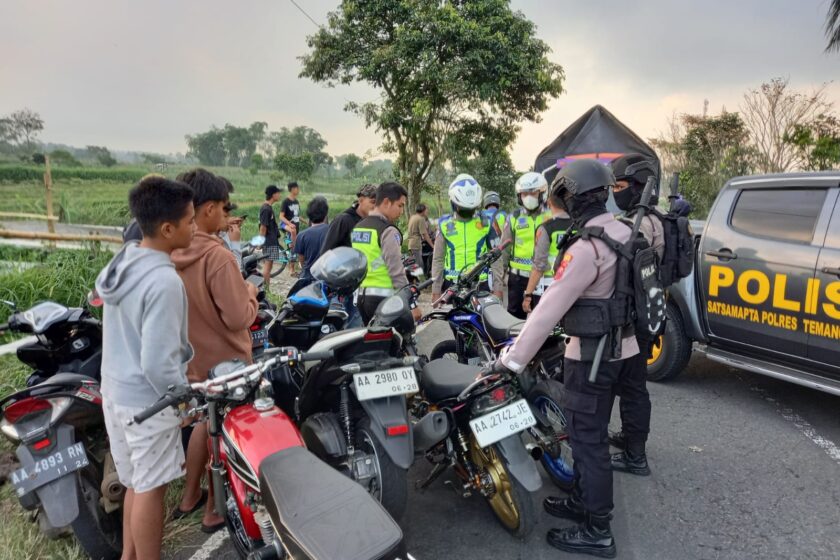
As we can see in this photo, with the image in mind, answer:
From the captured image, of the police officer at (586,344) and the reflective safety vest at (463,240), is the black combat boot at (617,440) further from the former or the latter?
the reflective safety vest at (463,240)

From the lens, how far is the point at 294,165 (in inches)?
1049

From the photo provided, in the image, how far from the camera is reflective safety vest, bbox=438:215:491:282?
443 centimetres

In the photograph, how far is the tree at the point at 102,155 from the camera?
1035 cm

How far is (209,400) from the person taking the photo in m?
1.93

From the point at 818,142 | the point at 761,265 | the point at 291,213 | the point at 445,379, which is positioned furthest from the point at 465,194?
the point at 818,142

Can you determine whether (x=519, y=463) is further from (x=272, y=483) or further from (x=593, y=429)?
(x=272, y=483)

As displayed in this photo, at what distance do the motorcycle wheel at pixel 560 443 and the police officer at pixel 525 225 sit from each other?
1.87m

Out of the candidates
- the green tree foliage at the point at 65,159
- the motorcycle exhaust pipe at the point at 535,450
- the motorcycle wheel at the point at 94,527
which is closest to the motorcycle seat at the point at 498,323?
the motorcycle exhaust pipe at the point at 535,450

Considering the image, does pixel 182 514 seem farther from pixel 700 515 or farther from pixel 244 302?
pixel 700 515

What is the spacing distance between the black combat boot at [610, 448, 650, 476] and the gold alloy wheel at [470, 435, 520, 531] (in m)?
0.99

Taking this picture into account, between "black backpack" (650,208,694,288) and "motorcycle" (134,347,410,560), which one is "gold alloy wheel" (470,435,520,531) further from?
"black backpack" (650,208,694,288)

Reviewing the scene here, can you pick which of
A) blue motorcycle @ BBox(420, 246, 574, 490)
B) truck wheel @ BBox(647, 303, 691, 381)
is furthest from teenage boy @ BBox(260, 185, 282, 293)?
truck wheel @ BBox(647, 303, 691, 381)

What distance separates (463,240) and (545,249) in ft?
2.44

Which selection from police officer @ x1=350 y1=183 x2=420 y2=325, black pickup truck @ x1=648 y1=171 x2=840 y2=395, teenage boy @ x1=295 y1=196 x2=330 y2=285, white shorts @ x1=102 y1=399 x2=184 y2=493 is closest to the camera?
white shorts @ x1=102 y1=399 x2=184 y2=493
